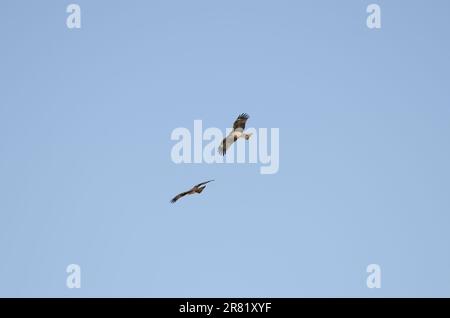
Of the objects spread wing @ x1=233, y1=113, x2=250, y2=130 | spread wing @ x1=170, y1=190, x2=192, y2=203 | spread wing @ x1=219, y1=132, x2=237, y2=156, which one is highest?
spread wing @ x1=233, y1=113, x2=250, y2=130

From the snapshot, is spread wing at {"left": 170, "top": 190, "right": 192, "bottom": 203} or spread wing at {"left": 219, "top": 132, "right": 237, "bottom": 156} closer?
spread wing at {"left": 219, "top": 132, "right": 237, "bottom": 156}

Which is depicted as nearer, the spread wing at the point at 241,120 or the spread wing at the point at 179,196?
the spread wing at the point at 241,120

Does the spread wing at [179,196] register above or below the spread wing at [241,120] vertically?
below

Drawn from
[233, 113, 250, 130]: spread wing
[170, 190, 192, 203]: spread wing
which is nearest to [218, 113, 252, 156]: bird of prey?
[233, 113, 250, 130]: spread wing

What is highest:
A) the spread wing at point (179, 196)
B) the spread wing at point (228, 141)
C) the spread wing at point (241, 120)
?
the spread wing at point (241, 120)

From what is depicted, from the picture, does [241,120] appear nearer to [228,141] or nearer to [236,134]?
[236,134]

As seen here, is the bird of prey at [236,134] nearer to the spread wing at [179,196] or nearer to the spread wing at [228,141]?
the spread wing at [228,141]

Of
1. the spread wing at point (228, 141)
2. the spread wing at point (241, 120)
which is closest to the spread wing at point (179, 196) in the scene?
the spread wing at point (228, 141)

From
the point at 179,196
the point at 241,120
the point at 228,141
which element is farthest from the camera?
the point at 179,196

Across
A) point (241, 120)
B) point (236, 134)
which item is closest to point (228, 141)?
point (236, 134)

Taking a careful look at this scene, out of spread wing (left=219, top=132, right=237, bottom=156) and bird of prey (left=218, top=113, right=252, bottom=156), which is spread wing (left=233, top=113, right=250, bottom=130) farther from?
spread wing (left=219, top=132, right=237, bottom=156)
